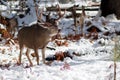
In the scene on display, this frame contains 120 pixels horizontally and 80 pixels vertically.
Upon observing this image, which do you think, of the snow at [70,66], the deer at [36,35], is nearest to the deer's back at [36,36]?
the deer at [36,35]

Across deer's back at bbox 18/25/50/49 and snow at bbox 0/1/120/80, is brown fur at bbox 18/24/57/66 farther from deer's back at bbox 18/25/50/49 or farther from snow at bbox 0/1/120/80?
snow at bbox 0/1/120/80

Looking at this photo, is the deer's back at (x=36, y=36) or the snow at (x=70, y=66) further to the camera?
the deer's back at (x=36, y=36)

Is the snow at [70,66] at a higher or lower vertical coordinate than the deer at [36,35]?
Result: lower

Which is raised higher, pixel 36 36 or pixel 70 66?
pixel 36 36

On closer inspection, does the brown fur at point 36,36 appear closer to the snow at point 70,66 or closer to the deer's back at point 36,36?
the deer's back at point 36,36

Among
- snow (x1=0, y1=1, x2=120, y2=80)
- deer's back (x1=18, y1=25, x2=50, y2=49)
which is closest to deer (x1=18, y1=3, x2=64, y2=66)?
deer's back (x1=18, y1=25, x2=50, y2=49)

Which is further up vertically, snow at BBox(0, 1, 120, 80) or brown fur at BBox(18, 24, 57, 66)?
brown fur at BBox(18, 24, 57, 66)

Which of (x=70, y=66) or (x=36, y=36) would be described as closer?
(x=70, y=66)

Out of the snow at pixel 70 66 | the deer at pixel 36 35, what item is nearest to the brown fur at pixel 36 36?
the deer at pixel 36 35

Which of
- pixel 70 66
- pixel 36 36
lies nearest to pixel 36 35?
pixel 36 36

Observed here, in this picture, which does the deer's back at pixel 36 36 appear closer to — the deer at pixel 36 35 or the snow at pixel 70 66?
the deer at pixel 36 35

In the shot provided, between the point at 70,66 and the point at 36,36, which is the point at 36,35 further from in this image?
the point at 70,66

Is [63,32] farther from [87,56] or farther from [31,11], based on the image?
[87,56]

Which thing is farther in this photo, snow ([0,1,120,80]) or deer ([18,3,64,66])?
deer ([18,3,64,66])
